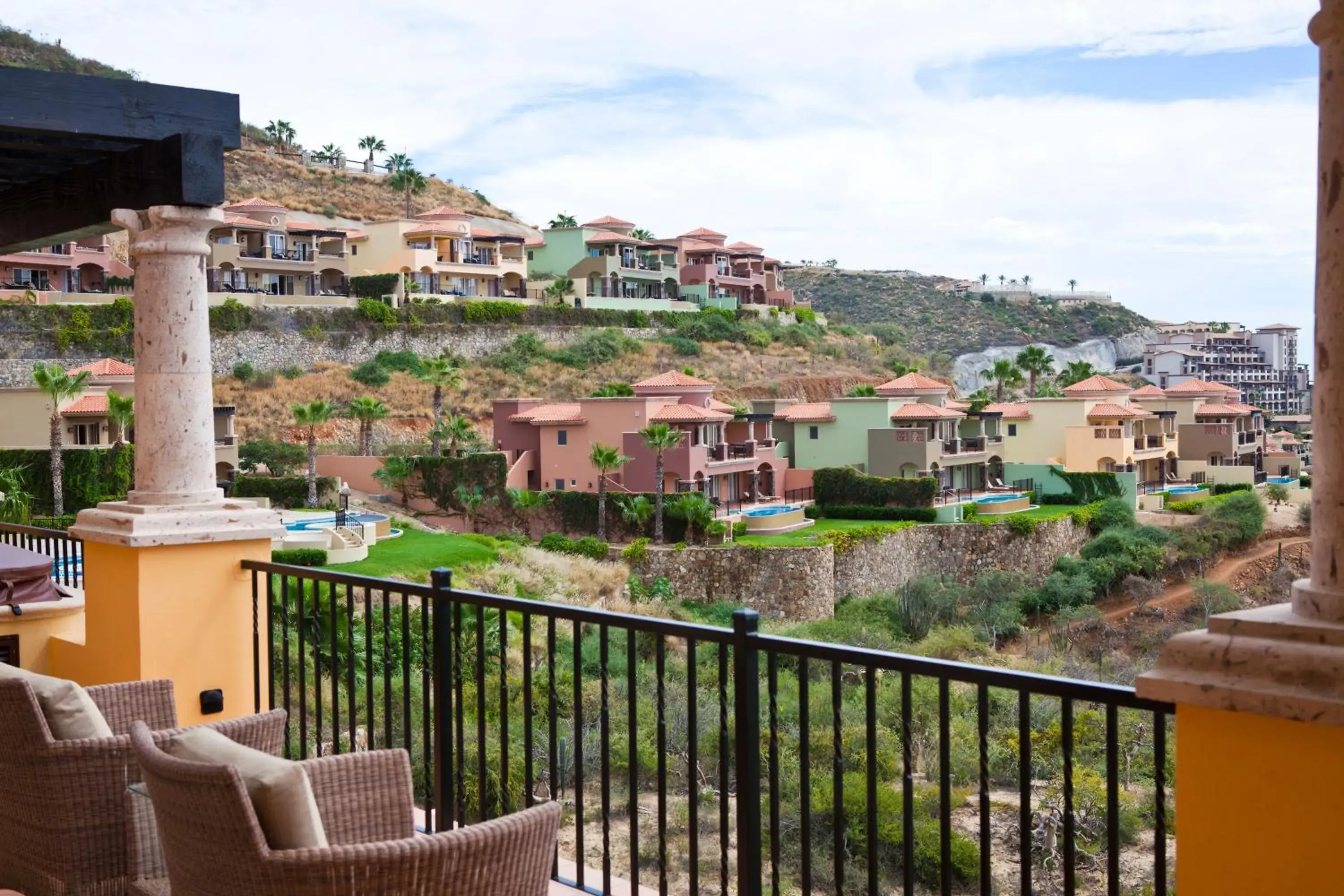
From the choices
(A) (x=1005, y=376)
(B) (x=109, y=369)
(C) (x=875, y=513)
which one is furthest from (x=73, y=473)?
(A) (x=1005, y=376)

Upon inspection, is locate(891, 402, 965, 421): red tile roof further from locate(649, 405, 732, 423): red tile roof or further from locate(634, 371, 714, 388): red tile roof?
locate(649, 405, 732, 423): red tile roof

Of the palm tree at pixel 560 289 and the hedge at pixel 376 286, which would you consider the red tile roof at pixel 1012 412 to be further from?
the hedge at pixel 376 286

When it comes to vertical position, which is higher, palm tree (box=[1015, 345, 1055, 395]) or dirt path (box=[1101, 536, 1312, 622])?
palm tree (box=[1015, 345, 1055, 395])

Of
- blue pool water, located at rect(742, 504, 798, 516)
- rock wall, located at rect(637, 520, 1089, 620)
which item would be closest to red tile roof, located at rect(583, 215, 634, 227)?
Result: blue pool water, located at rect(742, 504, 798, 516)

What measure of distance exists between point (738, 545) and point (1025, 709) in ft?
104

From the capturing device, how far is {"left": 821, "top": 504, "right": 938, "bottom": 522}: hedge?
4000 cm

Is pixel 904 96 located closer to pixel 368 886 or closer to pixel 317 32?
pixel 317 32

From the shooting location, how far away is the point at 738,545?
34.1 meters

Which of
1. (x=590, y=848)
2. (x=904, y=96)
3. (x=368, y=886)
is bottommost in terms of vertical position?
(x=590, y=848)

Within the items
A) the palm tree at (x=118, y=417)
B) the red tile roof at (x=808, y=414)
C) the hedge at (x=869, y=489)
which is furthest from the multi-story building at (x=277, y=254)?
the hedge at (x=869, y=489)

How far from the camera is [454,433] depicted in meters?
39.1

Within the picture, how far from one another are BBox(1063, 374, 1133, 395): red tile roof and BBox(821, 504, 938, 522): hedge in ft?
46.7

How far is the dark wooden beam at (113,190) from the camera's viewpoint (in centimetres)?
559

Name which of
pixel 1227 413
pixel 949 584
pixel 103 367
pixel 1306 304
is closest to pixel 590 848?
pixel 1306 304
